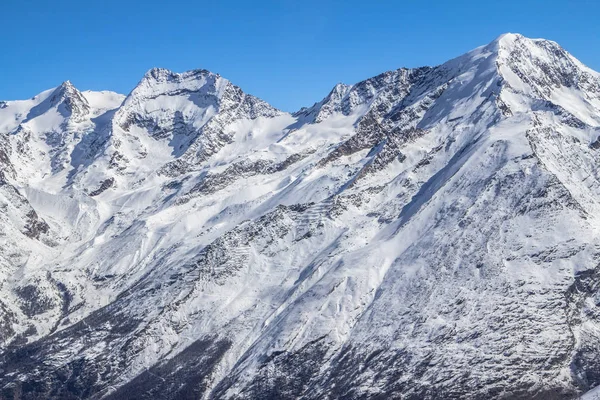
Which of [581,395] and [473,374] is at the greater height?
[473,374]

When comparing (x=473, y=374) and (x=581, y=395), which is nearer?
(x=581, y=395)

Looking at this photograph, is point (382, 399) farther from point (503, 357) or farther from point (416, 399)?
point (503, 357)

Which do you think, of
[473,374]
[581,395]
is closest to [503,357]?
[473,374]

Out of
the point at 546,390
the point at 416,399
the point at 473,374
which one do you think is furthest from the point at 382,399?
the point at 546,390

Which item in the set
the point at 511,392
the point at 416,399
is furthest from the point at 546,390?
the point at 416,399

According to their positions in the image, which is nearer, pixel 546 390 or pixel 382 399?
pixel 546 390

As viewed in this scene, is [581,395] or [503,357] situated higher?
[503,357]

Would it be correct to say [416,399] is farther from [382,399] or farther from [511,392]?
[511,392]

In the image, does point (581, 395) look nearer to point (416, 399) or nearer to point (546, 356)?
point (546, 356)
